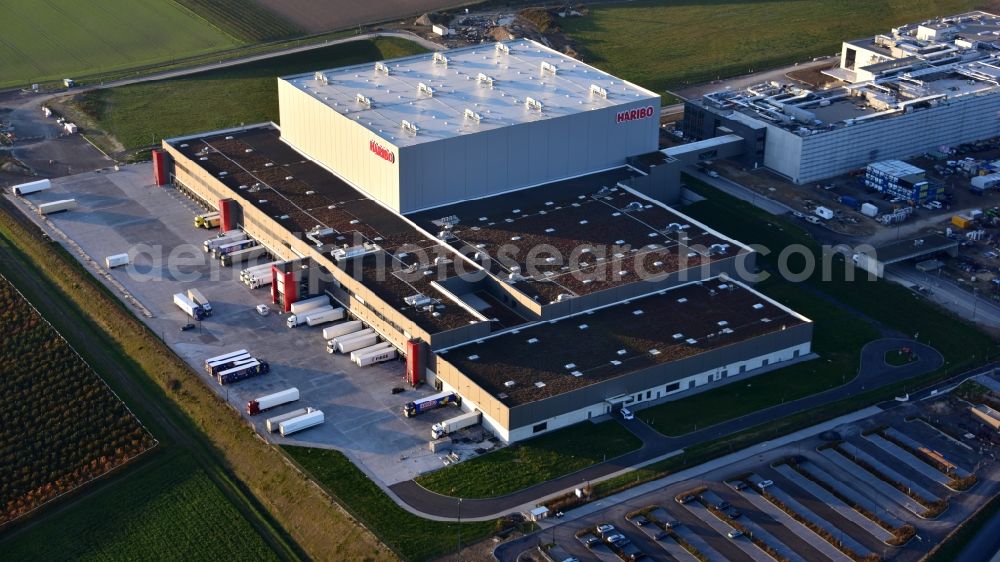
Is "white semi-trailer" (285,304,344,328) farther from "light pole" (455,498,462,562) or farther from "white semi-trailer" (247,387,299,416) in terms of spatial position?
"light pole" (455,498,462,562)

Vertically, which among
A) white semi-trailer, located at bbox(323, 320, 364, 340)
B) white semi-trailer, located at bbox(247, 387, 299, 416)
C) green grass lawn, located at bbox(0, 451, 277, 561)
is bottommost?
green grass lawn, located at bbox(0, 451, 277, 561)

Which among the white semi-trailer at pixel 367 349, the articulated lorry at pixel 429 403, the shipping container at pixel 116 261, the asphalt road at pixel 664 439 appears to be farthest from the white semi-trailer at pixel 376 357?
the shipping container at pixel 116 261

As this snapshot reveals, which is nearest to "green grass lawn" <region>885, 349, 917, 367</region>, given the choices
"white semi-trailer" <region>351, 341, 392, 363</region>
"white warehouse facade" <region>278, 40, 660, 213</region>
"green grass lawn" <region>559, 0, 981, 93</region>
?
"white warehouse facade" <region>278, 40, 660, 213</region>

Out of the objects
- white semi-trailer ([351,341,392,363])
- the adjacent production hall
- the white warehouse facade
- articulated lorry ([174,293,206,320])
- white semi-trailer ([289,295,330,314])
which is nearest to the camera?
the adjacent production hall

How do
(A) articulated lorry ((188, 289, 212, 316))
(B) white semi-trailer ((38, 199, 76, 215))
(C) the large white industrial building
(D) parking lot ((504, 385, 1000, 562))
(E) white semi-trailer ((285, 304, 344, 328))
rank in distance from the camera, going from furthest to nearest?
(C) the large white industrial building < (B) white semi-trailer ((38, 199, 76, 215)) < (A) articulated lorry ((188, 289, 212, 316)) < (E) white semi-trailer ((285, 304, 344, 328)) < (D) parking lot ((504, 385, 1000, 562))

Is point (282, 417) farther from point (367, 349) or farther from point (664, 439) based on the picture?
point (664, 439)

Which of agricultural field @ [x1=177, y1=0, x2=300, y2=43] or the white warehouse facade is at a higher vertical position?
the white warehouse facade
